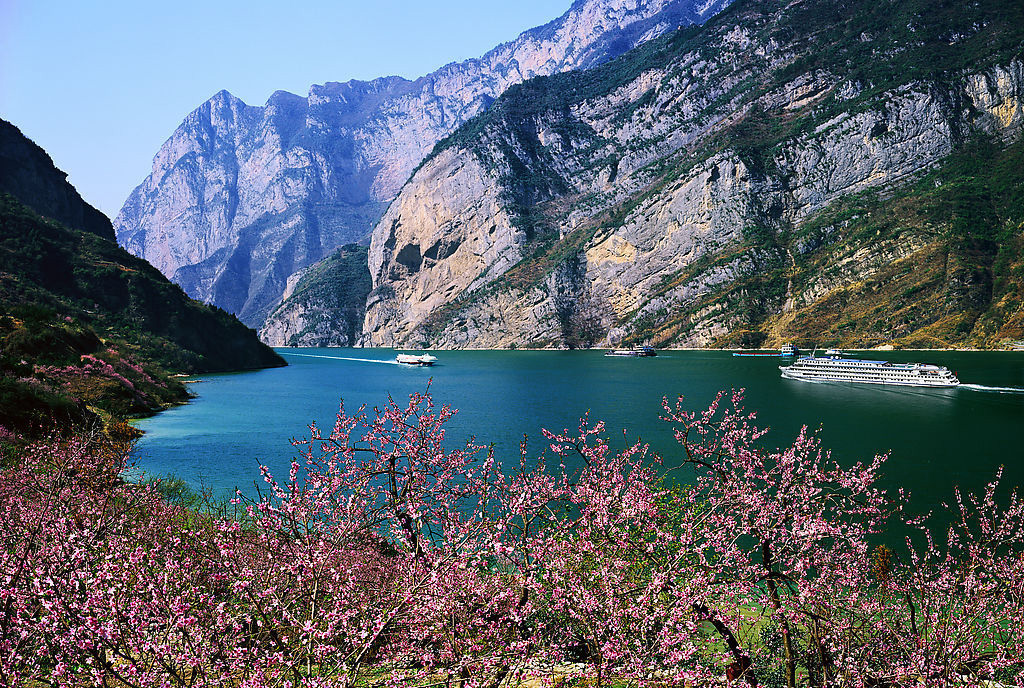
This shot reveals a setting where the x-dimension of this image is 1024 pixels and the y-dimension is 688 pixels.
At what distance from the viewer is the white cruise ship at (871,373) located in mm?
69188

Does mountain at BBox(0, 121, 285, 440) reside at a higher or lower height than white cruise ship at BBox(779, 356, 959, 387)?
higher

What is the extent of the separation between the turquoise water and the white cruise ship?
2.70 m

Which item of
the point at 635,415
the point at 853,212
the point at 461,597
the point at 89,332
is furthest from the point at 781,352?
the point at 461,597

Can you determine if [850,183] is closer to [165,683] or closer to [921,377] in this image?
[921,377]

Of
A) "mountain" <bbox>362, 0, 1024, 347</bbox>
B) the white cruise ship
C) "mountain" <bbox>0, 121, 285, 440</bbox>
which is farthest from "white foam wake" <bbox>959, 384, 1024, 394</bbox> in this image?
"mountain" <bbox>0, 121, 285, 440</bbox>

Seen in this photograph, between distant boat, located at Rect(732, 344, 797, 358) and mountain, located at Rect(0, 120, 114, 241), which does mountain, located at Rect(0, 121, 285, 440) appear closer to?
mountain, located at Rect(0, 120, 114, 241)

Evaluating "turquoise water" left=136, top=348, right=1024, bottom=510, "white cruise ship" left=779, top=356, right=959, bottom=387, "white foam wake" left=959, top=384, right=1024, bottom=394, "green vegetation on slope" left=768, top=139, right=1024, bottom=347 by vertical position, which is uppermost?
"green vegetation on slope" left=768, top=139, right=1024, bottom=347

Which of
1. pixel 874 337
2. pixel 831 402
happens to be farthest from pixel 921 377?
pixel 874 337

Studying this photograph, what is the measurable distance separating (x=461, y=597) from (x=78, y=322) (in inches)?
2770

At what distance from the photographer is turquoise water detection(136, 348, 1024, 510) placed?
31.7 meters

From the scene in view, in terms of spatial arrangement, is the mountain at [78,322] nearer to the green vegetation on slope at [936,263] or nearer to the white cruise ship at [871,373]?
the white cruise ship at [871,373]

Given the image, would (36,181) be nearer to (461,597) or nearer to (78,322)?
(78,322)

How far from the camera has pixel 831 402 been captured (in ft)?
194

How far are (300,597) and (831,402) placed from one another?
62087 mm
